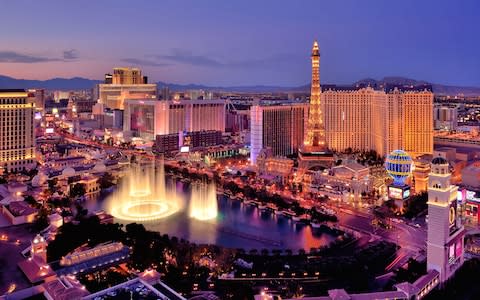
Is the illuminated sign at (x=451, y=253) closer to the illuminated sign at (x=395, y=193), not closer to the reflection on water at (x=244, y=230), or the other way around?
the reflection on water at (x=244, y=230)

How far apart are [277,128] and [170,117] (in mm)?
13879

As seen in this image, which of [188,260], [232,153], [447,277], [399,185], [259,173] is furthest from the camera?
[232,153]

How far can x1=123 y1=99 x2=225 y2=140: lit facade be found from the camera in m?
49.1

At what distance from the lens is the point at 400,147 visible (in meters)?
37.3

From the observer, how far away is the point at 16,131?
3372 centimetres

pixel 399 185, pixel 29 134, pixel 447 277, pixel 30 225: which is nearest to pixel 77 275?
pixel 30 225

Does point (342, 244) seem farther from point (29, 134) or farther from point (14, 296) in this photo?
point (29, 134)

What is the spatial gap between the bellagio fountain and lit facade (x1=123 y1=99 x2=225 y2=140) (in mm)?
14032

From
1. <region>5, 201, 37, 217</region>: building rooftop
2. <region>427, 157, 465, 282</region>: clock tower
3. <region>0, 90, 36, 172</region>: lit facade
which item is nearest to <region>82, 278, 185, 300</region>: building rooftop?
<region>427, 157, 465, 282</region>: clock tower

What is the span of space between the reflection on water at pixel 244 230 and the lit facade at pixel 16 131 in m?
11.7

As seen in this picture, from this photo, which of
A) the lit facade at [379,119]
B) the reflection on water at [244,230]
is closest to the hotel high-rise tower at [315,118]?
the lit facade at [379,119]

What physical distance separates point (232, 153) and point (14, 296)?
108 feet

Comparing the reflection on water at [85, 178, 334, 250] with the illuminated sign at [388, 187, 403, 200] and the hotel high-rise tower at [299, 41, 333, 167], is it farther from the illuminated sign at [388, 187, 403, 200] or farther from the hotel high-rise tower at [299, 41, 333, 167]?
the hotel high-rise tower at [299, 41, 333, 167]

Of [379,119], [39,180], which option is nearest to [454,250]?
[39,180]
